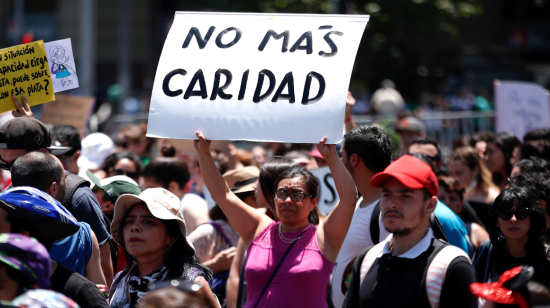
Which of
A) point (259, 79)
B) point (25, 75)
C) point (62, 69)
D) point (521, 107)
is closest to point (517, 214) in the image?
point (259, 79)

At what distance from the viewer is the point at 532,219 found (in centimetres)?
379

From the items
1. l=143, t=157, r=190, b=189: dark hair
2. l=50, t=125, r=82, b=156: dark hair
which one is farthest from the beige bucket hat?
l=143, t=157, r=190, b=189: dark hair

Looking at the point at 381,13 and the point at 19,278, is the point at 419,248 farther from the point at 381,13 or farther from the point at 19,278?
the point at 381,13

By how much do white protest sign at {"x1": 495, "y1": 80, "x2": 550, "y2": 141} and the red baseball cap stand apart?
581 cm

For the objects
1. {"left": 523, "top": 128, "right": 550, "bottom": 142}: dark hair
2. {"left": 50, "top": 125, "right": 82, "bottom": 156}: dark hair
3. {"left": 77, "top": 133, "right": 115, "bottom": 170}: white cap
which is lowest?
{"left": 77, "top": 133, "right": 115, "bottom": 170}: white cap

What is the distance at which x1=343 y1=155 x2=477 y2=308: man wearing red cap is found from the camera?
110 inches

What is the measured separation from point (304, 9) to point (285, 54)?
44.8 ft

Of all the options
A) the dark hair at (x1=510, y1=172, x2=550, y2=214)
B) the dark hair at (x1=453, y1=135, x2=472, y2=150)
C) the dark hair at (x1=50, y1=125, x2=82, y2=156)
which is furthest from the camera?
the dark hair at (x1=453, y1=135, x2=472, y2=150)

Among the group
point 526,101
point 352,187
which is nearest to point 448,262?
point 352,187

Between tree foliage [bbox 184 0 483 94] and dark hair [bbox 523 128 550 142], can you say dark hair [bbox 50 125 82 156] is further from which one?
tree foliage [bbox 184 0 483 94]

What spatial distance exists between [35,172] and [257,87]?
1.29 m

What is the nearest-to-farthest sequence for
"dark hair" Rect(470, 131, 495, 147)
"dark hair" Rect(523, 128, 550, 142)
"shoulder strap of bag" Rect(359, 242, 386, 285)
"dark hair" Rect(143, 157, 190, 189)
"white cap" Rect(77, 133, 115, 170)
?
"shoulder strap of bag" Rect(359, 242, 386, 285), "dark hair" Rect(143, 157, 190, 189), "dark hair" Rect(523, 128, 550, 142), "white cap" Rect(77, 133, 115, 170), "dark hair" Rect(470, 131, 495, 147)

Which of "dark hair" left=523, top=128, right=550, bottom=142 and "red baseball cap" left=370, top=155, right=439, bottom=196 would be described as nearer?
"red baseball cap" left=370, top=155, right=439, bottom=196

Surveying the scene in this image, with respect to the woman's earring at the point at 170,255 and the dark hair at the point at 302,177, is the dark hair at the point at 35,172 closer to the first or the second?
the woman's earring at the point at 170,255
